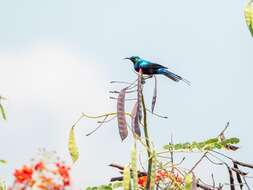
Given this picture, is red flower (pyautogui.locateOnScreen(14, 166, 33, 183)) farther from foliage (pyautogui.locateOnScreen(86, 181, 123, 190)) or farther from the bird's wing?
foliage (pyautogui.locateOnScreen(86, 181, 123, 190))

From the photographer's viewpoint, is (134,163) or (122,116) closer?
(134,163)

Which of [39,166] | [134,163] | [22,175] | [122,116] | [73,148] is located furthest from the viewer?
[39,166]

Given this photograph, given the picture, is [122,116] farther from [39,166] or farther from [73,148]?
[39,166]

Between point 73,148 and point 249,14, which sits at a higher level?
point 249,14

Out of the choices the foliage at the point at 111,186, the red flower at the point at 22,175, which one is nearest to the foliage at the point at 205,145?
the foliage at the point at 111,186

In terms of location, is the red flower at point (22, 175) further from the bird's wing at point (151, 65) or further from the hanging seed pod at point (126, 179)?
the hanging seed pod at point (126, 179)

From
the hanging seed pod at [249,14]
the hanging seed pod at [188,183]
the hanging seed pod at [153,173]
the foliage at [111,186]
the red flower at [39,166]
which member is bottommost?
the red flower at [39,166]

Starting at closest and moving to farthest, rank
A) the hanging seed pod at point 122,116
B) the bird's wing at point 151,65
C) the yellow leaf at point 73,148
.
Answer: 1. the hanging seed pod at point 122,116
2. the yellow leaf at point 73,148
3. the bird's wing at point 151,65

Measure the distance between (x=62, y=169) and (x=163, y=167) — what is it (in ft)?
10.5

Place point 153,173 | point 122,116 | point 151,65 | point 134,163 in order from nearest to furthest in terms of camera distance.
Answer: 1. point 153,173
2. point 134,163
3. point 122,116
4. point 151,65

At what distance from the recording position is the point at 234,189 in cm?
261

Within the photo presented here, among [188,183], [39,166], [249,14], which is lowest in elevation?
[39,166]

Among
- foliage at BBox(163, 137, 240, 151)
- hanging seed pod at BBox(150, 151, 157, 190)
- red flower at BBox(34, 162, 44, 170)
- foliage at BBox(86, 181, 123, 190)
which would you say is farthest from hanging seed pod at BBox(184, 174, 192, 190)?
red flower at BBox(34, 162, 44, 170)

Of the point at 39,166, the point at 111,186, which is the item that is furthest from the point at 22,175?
the point at 111,186
